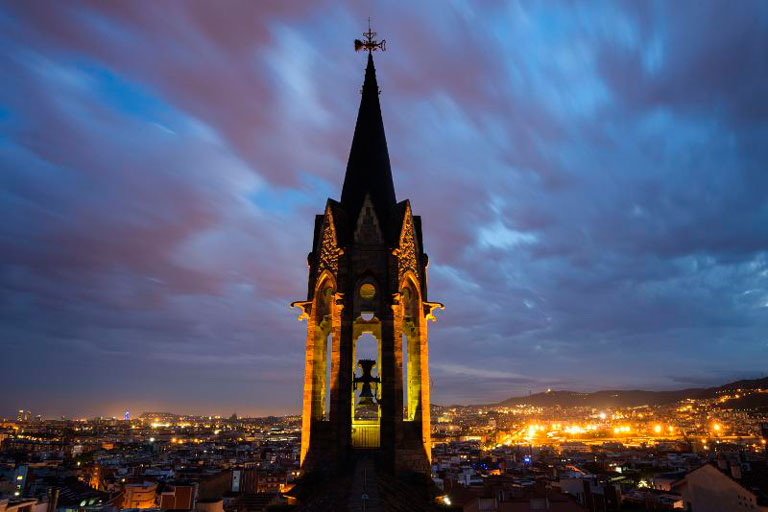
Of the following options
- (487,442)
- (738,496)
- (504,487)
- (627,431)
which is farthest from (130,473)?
(627,431)

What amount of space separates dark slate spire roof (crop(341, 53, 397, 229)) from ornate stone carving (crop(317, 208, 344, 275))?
0.57 meters

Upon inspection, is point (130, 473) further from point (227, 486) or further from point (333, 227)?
point (333, 227)

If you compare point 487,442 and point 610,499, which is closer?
point 610,499

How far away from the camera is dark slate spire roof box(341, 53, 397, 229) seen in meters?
14.6

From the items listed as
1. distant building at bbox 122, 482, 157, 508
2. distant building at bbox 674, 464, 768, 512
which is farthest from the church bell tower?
distant building at bbox 122, 482, 157, 508

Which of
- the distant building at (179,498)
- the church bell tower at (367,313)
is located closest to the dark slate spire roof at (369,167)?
the church bell tower at (367,313)

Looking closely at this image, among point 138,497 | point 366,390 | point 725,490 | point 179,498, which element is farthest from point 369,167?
point 138,497

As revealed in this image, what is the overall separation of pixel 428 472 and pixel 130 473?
84224 mm

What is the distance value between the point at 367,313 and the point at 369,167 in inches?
163

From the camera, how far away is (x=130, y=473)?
81188 mm

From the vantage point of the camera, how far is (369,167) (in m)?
15.1

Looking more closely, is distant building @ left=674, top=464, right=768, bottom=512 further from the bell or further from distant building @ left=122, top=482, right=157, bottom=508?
distant building @ left=122, top=482, right=157, bottom=508

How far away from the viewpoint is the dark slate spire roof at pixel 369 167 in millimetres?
14555

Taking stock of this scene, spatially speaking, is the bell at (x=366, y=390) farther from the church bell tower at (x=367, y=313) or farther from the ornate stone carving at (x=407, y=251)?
the ornate stone carving at (x=407, y=251)
